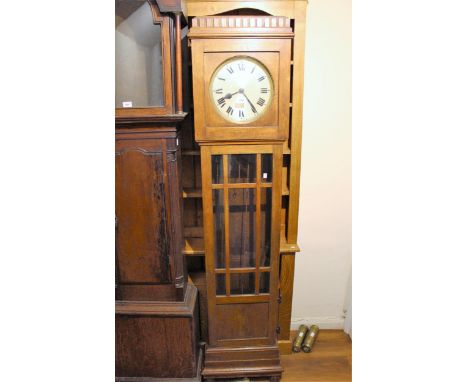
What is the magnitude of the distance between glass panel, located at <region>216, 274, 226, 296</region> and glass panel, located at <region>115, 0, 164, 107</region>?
88 centimetres

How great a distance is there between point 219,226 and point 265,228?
0.75 feet

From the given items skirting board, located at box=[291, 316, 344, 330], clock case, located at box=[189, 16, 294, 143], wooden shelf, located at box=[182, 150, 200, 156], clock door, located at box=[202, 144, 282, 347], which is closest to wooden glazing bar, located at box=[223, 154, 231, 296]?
clock door, located at box=[202, 144, 282, 347]

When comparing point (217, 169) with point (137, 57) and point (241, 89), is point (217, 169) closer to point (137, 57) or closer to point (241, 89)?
point (241, 89)

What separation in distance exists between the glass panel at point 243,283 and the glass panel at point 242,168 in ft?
1.61

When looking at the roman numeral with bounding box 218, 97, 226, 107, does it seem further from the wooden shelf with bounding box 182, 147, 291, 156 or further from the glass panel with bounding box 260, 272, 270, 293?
the glass panel with bounding box 260, 272, 270, 293

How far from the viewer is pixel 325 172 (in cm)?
205

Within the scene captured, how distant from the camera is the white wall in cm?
187

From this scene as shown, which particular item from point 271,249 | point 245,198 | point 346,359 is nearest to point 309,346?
point 346,359

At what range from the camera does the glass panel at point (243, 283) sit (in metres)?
1.76

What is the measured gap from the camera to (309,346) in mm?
2084

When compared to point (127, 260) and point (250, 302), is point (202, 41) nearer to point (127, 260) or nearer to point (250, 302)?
point (127, 260)

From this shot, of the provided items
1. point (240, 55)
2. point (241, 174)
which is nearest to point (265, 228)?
point (241, 174)

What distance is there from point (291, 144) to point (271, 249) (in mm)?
550

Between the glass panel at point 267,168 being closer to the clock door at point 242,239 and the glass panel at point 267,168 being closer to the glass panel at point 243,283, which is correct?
the clock door at point 242,239
